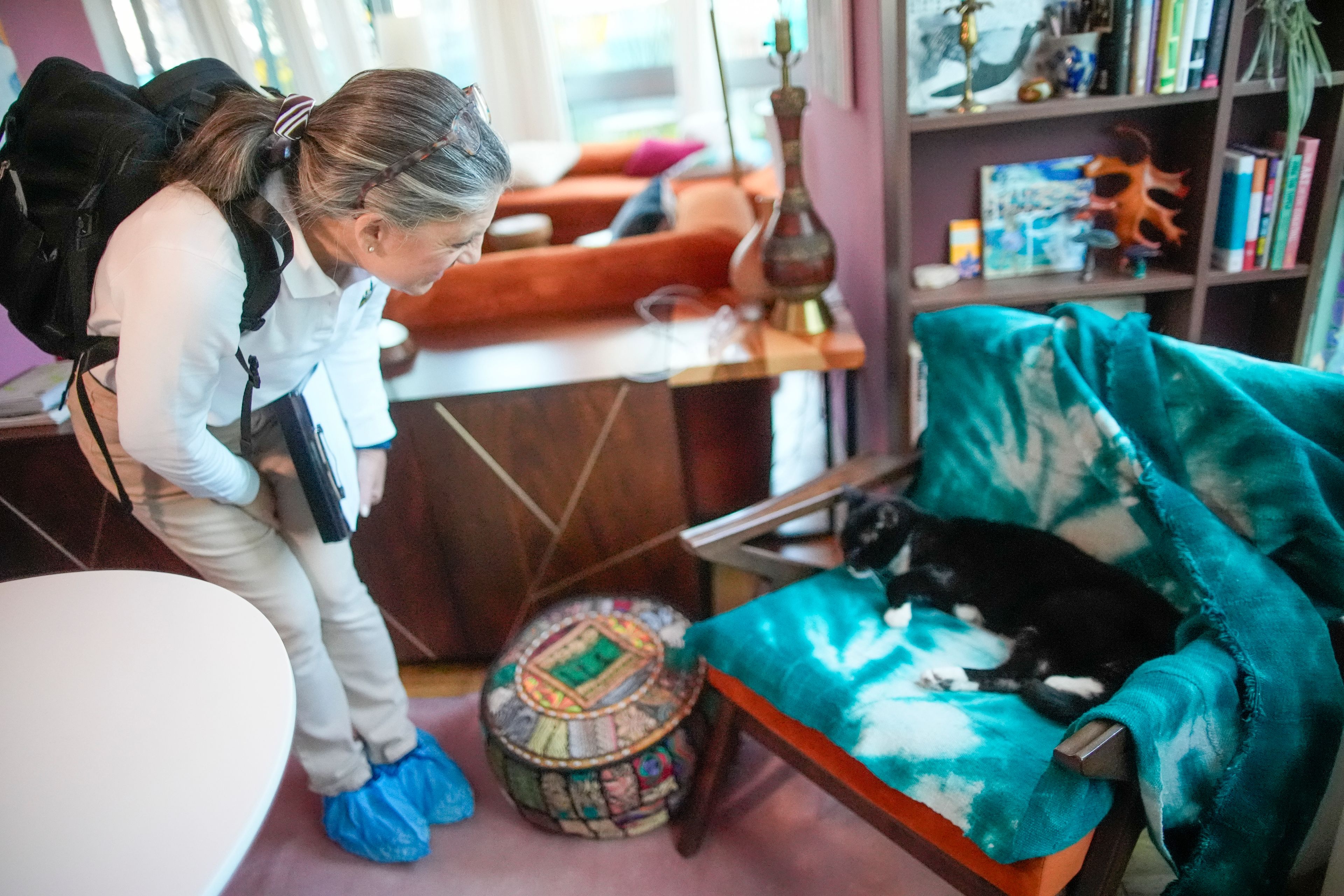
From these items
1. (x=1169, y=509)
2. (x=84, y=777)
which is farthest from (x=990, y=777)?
(x=84, y=777)

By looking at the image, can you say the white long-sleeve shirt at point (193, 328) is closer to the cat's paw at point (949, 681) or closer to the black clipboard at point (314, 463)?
the black clipboard at point (314, 463)

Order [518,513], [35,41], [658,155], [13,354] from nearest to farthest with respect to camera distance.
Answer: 1. [518,513]
2. [13,354]
3. [35,41]
4. [658,155]

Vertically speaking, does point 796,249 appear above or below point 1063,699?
above

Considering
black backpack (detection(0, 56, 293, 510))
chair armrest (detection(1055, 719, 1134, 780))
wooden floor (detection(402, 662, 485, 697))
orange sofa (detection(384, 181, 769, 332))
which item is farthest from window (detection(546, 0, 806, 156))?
chair armrest (detection(1055, 719, 1134, 780))

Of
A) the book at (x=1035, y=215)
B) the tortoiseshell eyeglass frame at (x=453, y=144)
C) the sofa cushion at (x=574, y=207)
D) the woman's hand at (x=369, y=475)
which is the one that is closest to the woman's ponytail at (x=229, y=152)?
the tortoiseshell eyeglass frame at (x=453, y=144)

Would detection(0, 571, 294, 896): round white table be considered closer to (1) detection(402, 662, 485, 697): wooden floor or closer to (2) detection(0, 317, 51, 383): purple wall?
(1) detection(402, 662, 485, 697): wooden floor

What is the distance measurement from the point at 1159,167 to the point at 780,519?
1013mm

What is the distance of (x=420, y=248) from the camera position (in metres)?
1.06

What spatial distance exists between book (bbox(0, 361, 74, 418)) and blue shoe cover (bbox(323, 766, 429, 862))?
3.02ft

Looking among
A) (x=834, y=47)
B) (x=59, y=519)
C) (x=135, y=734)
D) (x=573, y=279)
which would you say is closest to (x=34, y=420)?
(x=59, y=519)

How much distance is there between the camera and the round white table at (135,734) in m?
0.68

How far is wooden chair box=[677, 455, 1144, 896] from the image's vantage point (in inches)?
40.8

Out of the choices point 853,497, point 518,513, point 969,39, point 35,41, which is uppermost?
point 35,41

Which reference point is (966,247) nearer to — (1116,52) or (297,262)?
(1116,52)
